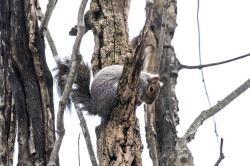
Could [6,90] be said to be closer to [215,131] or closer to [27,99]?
[27,99]

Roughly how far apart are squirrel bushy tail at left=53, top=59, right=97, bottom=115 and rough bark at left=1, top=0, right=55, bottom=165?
990mm

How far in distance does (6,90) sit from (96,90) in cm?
123

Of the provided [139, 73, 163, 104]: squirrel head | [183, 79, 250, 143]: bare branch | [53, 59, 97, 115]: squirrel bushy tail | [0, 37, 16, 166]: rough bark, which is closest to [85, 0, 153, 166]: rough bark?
[183, 79, 250, 143]: bare branch

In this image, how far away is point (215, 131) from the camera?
7.38 ft

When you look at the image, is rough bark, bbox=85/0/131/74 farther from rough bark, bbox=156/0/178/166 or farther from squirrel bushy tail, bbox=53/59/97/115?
rough bark, bbox=156/0/178/166

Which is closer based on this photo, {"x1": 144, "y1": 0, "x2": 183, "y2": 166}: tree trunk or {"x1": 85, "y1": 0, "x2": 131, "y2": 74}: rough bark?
{"x1": 144, "y1": 0, "x2": 183, "y2": 166}: tree trunk

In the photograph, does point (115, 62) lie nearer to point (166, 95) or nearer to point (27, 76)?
point (166, 95)

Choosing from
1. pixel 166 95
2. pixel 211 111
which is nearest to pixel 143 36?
pixel 211 111

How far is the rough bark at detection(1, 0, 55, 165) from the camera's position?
2094 millimetres

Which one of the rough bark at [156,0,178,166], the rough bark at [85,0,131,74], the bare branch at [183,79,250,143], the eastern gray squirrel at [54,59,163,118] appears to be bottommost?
the bare branch at [183,79,250,143]

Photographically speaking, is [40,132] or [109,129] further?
[109,129]

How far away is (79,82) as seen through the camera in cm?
331

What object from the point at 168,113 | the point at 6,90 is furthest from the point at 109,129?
the point at 6,90

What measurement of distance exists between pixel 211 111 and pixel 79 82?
1.39m
